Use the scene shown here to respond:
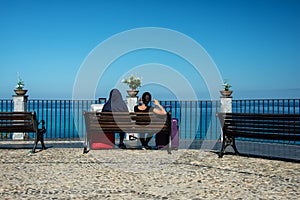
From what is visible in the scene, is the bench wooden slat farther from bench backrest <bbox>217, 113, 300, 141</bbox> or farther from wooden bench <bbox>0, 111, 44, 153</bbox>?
bench backrest <bbox>217, 113, 300, 141</bbox>

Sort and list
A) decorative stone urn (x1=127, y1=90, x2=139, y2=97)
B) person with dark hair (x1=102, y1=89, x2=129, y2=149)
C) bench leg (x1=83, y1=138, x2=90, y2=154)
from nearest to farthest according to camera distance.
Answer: bench leg (x1=83, y1=138, x2=90, y2=154)
person with dark hair (x1=102, y1=89, x2=129, y2=149)
decorative stone urn (x1=127, y1=90, x2=139, y2=97)

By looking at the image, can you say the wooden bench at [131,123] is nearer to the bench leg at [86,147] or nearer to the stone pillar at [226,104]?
the bench leg at [86,147]

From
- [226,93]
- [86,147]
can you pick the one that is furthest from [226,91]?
[86,147]

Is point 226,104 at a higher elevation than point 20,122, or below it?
higher

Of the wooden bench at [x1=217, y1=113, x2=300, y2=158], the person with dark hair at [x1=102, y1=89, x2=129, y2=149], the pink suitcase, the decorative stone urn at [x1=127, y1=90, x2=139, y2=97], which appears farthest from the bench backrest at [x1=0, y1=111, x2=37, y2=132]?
the wooden bench at [x1=217, y1=113, x2=300, y2=158]

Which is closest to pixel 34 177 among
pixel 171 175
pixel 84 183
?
pixel 84 183

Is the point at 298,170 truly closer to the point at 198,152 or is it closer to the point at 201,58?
the point at 198,152

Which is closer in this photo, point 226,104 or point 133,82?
point 226,104

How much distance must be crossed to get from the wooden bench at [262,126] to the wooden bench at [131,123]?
53.2 inches

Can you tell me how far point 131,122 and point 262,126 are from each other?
3.02 meters

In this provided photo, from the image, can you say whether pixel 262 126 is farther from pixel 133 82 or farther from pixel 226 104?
pixel 133 82

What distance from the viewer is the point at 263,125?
8.05 metres

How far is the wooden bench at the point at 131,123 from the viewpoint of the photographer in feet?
30.4

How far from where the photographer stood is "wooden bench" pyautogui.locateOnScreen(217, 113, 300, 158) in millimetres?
7617
